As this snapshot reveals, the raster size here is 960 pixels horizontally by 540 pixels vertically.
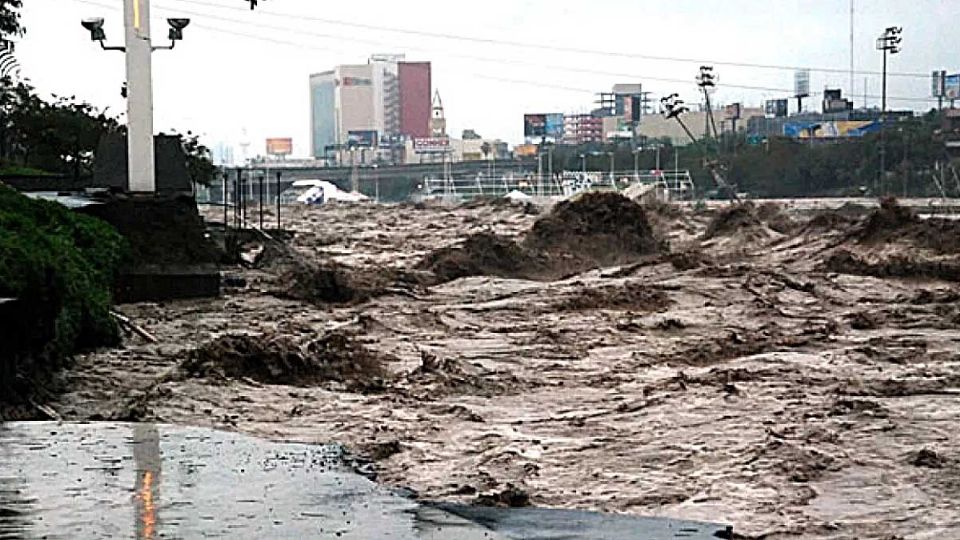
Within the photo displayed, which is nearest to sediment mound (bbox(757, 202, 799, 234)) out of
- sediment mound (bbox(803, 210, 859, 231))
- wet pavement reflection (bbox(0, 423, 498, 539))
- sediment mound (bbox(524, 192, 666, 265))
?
sediment mound (bbox(803, 210, 859, 231))

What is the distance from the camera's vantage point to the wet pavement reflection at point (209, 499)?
7473 millimetres

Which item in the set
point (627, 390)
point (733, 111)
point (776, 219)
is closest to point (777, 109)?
point (733, 111)

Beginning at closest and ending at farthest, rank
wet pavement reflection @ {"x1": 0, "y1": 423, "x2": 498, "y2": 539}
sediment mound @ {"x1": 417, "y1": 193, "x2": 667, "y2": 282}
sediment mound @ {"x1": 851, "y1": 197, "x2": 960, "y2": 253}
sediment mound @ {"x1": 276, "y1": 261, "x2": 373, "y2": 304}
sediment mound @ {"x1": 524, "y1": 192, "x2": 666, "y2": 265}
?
wet pavement reflection @ {"x1": 0, "y1": 423, "x2": 498, "y2": 539}
sediment mound @ {"x1": 276, "y1": 261, "x2": 373, "y2": 304}
sediment mound @ {"x1": 417, "y1": 193, "x2": 667, "y2": 282}
sediment mound @ {"x1": 851, "y1": 197, "x2": 960, "y2": 253}
sediment mound @ {"x1": 524, "y1": 192, "x2": 666, "y2": 265}

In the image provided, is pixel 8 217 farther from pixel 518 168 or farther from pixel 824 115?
pixel 518 168

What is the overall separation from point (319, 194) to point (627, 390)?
426ft

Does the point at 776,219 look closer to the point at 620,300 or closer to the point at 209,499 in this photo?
the point at 620,300

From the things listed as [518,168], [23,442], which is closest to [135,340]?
[23,442]

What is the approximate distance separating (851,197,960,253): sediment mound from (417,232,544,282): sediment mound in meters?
9.85

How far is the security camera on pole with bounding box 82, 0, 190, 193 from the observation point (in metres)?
30.0

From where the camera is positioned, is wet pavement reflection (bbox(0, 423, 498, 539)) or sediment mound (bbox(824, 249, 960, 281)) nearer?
wet pavement reflection (bbox(0, 423, 498, 539))

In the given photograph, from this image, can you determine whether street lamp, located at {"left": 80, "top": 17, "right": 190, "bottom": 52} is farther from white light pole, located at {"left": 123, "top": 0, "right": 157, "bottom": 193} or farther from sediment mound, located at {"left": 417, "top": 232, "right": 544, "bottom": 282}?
sediment mound, located at {"left": 417, "top": 232, "right": 544, "bottom": 282}

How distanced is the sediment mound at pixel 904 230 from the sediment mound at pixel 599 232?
6606mm

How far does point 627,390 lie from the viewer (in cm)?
Result: 1688

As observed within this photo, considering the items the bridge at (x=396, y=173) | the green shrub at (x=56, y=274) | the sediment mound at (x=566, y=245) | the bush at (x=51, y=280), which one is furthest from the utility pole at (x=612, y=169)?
the bush at (x=51, y=280)
